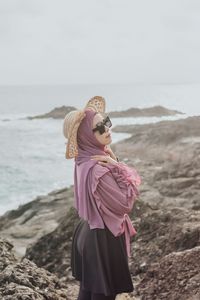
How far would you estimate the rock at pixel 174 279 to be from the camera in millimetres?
5754

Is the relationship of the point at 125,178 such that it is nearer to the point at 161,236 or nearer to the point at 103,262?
the point at 103,262

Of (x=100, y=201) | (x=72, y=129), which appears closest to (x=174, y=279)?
(x=100, y=201)

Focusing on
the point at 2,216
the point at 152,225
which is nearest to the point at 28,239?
the point at 2,216

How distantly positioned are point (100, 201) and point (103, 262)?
59cm

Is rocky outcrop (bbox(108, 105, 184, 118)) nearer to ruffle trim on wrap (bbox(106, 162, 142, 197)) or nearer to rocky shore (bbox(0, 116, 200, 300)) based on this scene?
rocky shore (bbox(0, 116, 200, 300))

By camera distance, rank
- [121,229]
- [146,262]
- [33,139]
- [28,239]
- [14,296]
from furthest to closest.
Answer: [33,139] < [28,239] < [146,262] < [14,296] < [121,229]

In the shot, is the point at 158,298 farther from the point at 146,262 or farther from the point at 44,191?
the point at 44,191

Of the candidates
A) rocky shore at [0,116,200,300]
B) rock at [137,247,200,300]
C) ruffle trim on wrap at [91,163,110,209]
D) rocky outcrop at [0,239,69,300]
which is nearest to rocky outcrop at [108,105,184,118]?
rocky shore at [0,116,200,300]

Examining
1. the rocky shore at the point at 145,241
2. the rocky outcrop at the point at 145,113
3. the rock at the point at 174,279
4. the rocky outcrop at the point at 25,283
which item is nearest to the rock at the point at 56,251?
the rocky shore at the point at 145,241

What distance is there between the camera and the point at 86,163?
4684mm

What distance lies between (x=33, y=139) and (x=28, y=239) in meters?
41.9

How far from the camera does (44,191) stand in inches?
1030

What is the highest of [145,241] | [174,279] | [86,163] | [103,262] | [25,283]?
[86,163]

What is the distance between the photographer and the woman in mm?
4582
